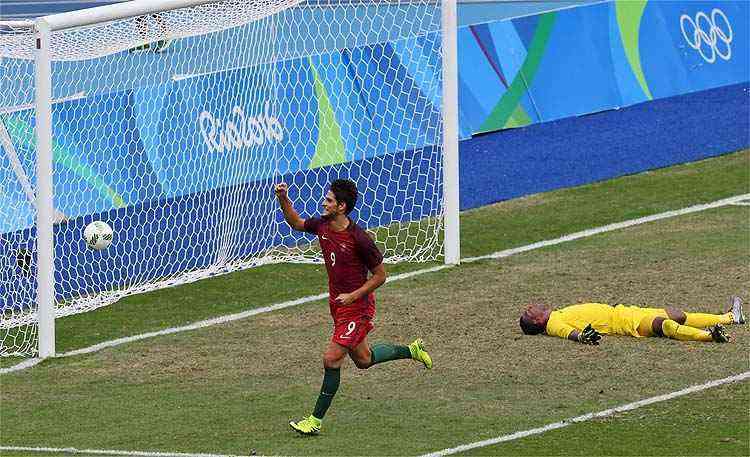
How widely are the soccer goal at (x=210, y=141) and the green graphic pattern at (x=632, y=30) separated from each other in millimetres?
3946

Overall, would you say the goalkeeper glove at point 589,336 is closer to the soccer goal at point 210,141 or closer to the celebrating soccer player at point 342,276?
the celebrating soccer player at point 342,276

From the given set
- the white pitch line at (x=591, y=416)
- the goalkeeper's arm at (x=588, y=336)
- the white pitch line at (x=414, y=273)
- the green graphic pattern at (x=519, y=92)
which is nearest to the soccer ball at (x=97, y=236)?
the white pitch line at (x=414, y=273)

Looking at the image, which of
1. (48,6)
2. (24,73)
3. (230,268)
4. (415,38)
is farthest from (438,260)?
(48,6)

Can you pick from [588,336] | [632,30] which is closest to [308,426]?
[588,336]

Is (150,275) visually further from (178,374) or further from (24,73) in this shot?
Result: (178,374)

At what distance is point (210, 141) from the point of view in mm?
17016

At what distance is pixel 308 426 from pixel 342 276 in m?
0.93

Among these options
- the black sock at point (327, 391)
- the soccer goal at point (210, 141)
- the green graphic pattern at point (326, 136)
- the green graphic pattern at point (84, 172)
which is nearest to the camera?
the black sock at point (327, 391)

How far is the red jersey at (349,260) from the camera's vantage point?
404 inches

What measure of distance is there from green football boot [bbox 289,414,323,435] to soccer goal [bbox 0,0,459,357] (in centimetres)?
343

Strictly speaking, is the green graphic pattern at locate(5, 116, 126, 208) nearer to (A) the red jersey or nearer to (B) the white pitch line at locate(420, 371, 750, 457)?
(A) the red jersey

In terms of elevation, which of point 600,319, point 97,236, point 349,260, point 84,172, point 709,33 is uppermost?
point 709,33

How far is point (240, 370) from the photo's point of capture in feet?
40.1

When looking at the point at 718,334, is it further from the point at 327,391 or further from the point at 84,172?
the point at 84,172
